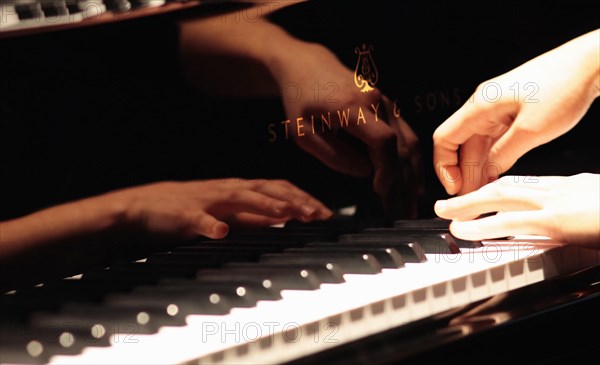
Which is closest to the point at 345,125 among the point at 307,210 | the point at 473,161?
the point at 307,210

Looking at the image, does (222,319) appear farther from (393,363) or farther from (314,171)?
(314,171)

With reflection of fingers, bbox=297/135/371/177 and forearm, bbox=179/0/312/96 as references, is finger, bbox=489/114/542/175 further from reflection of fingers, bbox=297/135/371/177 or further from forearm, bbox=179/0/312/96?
forearm, bbox=179/0/312/96

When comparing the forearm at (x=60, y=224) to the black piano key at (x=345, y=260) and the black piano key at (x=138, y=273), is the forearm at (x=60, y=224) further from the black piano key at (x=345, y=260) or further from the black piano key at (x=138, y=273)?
the black piano key at (x=345, y=260)

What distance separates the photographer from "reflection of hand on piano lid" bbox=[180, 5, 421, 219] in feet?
4.50

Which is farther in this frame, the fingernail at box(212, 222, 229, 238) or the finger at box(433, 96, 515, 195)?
the finger at box(433, 96, 515, 195)

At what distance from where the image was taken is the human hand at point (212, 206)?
129 centimetres

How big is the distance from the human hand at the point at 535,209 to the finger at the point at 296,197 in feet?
0.61

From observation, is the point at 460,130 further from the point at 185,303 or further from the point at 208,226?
the point at 185,303

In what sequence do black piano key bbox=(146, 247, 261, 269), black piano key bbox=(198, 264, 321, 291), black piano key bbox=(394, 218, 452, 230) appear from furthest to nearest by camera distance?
black piano key bbox=(394, 218, 452, 230), black piano key bbox=(146, 247, 261, 269), black piano key bbox=(198, 264, 321, 291)

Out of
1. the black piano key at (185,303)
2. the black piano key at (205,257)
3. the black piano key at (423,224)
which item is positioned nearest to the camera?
the black piano key at (185,303)

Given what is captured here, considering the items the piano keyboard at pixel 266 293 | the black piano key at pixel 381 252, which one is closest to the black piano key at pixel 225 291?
the piano keyboard at pixel 266 293

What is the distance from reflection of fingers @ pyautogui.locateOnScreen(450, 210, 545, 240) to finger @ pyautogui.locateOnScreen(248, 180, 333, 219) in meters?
0.23

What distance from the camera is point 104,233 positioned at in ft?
4.10

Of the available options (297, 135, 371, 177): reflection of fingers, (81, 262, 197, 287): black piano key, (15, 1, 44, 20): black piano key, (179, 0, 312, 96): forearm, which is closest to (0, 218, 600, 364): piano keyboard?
(81, 262, 197, 287): black piano key
